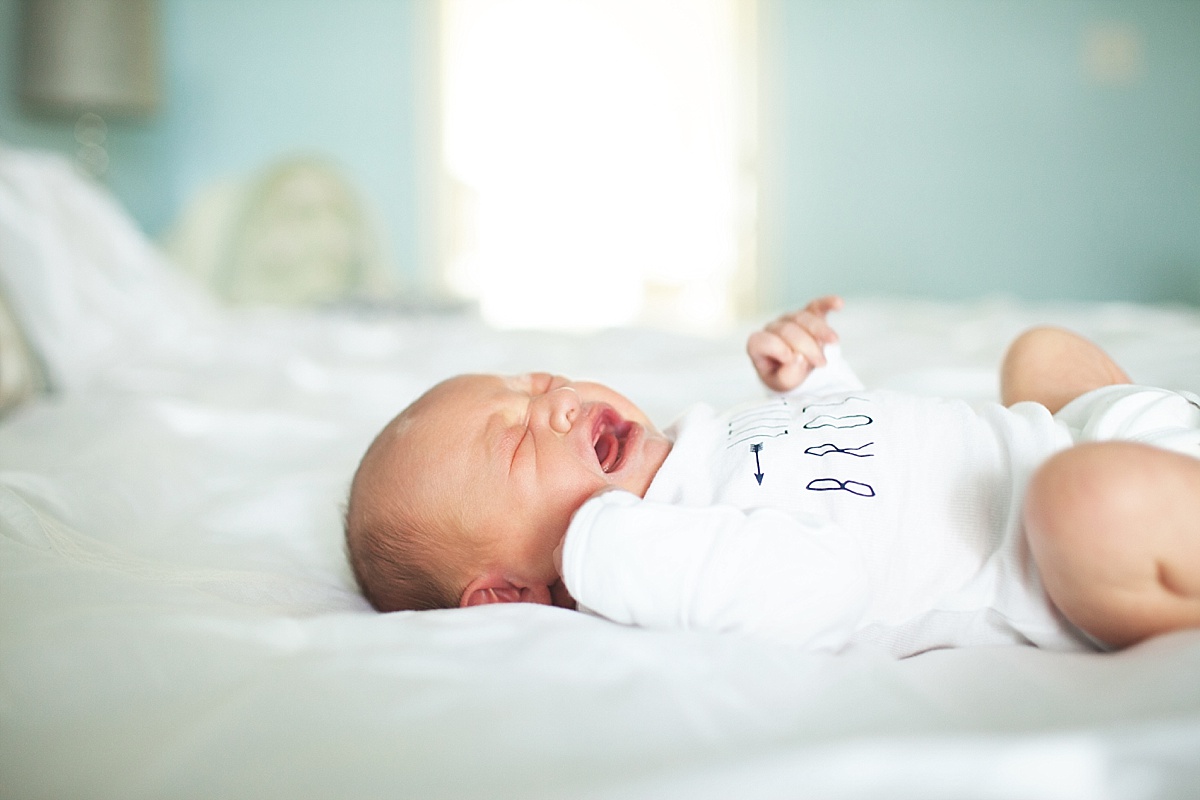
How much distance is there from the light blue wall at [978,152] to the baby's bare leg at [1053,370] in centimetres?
330

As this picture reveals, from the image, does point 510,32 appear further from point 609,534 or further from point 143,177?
point 609,534

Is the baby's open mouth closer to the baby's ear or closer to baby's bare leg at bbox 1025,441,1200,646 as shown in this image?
the baby's ear

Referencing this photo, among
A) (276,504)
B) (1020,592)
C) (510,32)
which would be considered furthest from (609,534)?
(510,32)

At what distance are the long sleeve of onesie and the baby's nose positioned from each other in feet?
0.51

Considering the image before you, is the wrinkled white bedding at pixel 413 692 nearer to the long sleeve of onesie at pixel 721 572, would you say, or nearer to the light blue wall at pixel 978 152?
the long sleeve of onesie at pixel 721 572

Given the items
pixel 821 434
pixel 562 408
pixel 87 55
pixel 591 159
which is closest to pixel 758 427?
pixel 821 434

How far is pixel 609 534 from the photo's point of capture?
62 cm

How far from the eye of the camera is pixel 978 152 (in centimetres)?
394

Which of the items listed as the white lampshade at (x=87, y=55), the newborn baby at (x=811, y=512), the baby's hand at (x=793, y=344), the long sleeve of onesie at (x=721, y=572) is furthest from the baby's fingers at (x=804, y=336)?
the white lampshade at (x=87, y=55)

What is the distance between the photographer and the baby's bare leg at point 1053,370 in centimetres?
92

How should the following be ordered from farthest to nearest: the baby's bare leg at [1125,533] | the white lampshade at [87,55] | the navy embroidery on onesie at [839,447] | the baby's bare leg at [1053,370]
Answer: the white lampshade at [87,55]
the baby's bare leg at [1053,370]
the navy embroidery on onesie at [839,447]
the baby's bare leg at [1125,533]

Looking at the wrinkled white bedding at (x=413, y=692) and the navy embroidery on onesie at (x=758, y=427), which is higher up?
the navy embroidery on onesie at (x=758, y=427)

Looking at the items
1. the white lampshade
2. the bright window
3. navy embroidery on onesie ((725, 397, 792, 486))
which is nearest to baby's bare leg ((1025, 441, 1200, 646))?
navy embroidery on onesie ((725, 397, 792, 486))

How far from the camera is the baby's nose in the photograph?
78 centimetres
